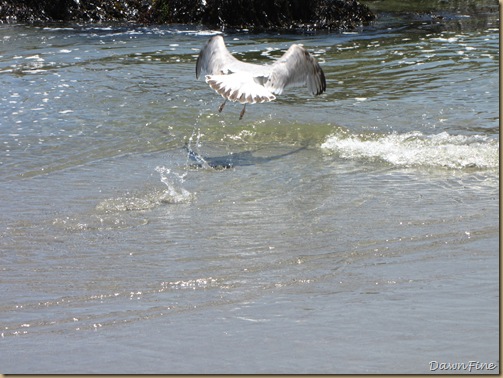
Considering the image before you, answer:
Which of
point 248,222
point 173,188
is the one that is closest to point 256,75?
point 173,188

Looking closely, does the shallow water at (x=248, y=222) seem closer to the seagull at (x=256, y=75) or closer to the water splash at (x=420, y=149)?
the water splash at (x=420, y=149)

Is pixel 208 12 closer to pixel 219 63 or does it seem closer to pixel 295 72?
pixel 219 63

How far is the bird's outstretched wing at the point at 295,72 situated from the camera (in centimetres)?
921

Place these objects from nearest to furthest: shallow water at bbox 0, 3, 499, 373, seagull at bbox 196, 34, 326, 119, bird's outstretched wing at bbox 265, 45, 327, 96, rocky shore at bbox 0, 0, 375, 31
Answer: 1. shallow water at bbox 0, 3, 499, 373
2. seagull at bbox 196, 34, 326, 119
3. bird's outstretched wing at bbox 265, 45, 327, 96
4. rocky shore at bbox 0, 0, 375, 31

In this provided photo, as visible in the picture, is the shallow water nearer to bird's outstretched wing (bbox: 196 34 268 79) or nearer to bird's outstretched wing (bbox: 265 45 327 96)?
bird's outstretched wing (bbox: 265 45 327 96)

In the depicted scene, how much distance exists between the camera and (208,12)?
52.4 ft

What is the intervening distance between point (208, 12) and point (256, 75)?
23.9 feet

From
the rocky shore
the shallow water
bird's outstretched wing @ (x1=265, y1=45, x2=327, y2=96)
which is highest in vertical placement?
the rocky shore

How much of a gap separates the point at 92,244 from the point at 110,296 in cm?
93

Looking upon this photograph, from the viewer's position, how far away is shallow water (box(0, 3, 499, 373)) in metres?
3.95

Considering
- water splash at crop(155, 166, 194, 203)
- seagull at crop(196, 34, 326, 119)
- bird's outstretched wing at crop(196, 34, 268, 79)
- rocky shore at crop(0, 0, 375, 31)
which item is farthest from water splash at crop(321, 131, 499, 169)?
rocky shore at crop(0, 0, 375, 31)

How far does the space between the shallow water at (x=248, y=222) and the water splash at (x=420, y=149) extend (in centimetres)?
3

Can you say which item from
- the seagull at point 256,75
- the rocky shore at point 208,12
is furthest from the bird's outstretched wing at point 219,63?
the rocky shore at point 208,12

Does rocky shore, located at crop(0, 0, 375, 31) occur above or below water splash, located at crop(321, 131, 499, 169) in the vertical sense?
above
